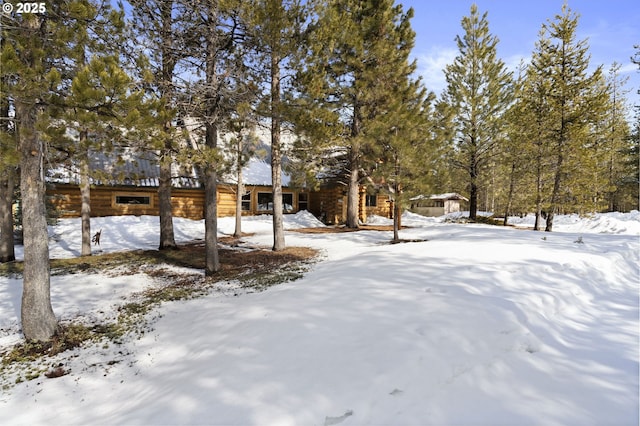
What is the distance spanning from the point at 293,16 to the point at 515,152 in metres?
17.4

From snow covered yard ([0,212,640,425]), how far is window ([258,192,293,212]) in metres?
16.2

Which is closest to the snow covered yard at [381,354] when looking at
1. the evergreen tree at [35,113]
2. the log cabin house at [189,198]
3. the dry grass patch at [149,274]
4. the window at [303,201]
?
the dry grass patch at [149,274]

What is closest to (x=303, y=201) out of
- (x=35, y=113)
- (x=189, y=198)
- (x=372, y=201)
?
(x=372, y=201)

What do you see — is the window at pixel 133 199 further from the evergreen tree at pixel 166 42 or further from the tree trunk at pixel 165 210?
the evergreen tree at pixel 166 42

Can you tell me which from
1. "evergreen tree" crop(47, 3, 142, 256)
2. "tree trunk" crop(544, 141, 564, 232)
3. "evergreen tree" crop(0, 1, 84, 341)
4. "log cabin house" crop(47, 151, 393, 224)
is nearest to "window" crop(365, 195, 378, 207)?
"log cabin house" crop(47, 151, 393, 224)

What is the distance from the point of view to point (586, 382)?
2.79 metres

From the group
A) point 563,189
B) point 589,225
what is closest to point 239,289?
point 563,189

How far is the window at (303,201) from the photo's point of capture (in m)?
23.8

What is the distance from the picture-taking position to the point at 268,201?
2298 cm

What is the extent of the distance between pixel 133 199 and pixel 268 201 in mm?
8765

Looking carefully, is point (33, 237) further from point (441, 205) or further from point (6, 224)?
point (441, 205)

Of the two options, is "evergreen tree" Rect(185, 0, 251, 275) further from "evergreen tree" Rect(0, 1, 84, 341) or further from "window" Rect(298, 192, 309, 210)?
"window" Rect(298, 192, 309, 210)

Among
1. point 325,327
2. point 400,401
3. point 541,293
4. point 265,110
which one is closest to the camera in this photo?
point 400,401

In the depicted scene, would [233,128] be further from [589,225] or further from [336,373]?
[589,225]
